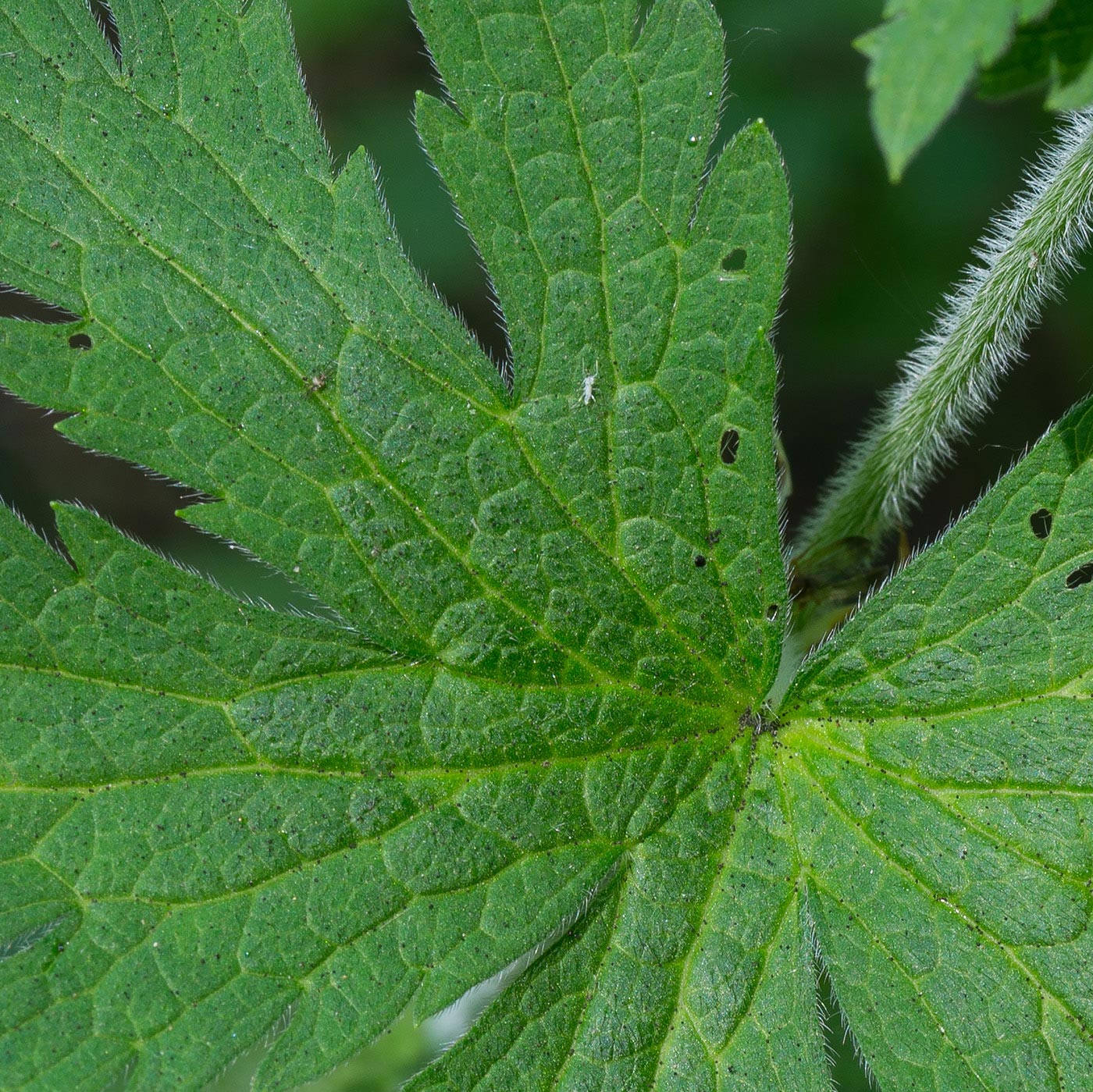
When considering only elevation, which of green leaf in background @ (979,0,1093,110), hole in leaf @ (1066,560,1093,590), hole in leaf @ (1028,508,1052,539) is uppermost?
green leaf in background @ (979,0,1093,110)

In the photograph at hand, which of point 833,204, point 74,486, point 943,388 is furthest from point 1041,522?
point 74,486

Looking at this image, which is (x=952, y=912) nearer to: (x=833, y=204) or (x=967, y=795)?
(x=967, y=795)

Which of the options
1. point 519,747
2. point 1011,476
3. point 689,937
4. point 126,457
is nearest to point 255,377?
point 126,457

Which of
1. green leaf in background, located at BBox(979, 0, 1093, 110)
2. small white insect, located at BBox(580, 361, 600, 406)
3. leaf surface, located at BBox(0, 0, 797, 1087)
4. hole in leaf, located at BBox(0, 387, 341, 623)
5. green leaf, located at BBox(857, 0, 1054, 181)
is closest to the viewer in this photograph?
green leaf, located at BBox(857, 0, 1054, 181)

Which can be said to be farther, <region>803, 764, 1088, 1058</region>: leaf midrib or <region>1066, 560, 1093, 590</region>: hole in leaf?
<region>1066, 560, 1093, 590</region>: hole in leaf

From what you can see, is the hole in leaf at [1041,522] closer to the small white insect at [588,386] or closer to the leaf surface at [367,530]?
the leaf surface at [367,530]

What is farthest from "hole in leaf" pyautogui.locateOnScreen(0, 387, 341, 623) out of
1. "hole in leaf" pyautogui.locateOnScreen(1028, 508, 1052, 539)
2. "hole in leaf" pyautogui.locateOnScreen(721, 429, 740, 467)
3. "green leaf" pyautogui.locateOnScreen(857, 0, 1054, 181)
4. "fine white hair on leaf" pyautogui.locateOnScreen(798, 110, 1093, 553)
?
"green leaf" pyautogui.locateOnScreen(857, 0, 1054, 181)

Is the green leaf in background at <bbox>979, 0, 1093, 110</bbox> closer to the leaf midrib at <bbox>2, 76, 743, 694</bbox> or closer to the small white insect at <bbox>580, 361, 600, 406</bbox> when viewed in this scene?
the small white insect at <bbox>580, 361, 600, 406</bbox>
